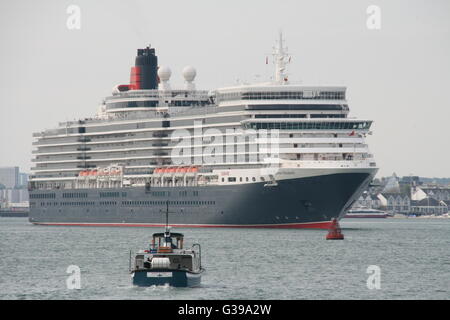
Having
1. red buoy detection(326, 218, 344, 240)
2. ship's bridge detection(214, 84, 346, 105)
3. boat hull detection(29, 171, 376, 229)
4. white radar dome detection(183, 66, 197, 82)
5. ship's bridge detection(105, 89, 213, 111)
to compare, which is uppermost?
white radar dome detection(183, 66, 197, 82)

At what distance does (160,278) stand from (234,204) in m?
58.3

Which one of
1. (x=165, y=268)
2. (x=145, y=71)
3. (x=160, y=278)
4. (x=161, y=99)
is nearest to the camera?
(x=160, y=278)

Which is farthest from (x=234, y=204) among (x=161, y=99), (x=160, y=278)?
(x=160, y=278)

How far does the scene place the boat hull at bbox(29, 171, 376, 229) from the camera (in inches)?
4225

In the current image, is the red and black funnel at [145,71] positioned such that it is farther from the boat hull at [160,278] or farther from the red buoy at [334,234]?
the boat hull at [160,278]

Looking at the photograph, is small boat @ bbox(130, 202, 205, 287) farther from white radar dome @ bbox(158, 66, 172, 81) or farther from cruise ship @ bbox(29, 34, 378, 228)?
white radar dome @ bbox(158, 66, 172, 81)

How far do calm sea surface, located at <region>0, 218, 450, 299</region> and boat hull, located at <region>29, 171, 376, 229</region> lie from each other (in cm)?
317

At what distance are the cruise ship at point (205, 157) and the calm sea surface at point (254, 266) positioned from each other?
16.8 ft

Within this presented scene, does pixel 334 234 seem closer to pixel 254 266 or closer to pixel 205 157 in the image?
pixel 205 157

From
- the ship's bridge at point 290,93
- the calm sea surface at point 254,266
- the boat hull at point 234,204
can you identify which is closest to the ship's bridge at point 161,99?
the boat hull at point 234,204

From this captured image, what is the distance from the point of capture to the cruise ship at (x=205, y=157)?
109 metres

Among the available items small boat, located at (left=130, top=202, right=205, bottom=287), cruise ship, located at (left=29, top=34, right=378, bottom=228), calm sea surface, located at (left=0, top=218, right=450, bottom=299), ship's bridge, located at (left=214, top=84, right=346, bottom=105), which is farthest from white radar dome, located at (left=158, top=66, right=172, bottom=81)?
small boat, located at (left=130, top=202, right=205, bottom=287)

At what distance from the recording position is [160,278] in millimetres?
55438
